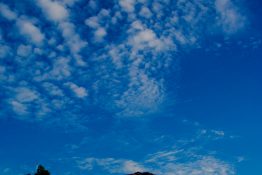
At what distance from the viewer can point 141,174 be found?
5750 centimetres

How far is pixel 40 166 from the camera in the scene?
48.4 meters

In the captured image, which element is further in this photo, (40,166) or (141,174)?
(141,174)

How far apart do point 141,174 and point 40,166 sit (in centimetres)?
1822
